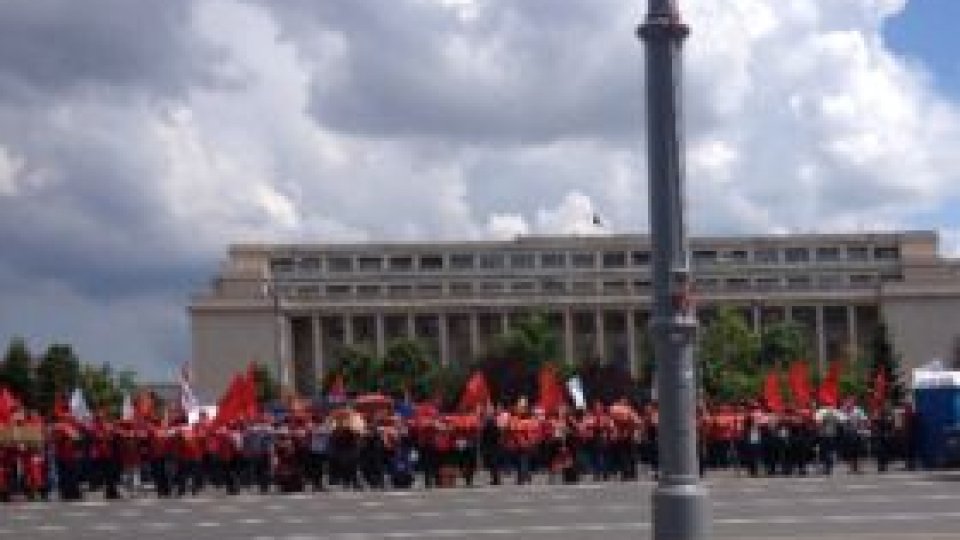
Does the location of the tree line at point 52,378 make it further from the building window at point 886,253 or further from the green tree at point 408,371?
the building window at point 886,253

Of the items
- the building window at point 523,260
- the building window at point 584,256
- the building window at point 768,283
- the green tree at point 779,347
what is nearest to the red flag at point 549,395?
the green tree at point 779,347

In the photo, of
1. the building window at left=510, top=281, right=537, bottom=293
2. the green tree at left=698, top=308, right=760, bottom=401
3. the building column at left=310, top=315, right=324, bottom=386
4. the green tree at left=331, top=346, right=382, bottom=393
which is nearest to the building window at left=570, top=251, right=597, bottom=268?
the building window at left=510, top=281, right=537, bottom=293

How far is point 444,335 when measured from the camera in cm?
16500

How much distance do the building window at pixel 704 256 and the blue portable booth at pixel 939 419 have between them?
132265 millimetres

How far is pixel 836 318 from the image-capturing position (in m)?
166

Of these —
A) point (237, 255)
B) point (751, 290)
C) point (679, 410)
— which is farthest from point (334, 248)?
point (679, 410)

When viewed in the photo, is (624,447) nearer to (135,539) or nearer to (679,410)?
(135,539)

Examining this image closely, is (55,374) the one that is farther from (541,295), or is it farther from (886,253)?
(886,253)

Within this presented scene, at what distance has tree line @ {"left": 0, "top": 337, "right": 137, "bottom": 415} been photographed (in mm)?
112938

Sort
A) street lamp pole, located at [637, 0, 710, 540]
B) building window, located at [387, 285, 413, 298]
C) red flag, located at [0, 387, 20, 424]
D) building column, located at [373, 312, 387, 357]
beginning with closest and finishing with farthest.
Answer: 1. street lamp pole, located at [637, 0, 710, 540]
2. red flag, located at [0, 387, 20, 424]
3. building column, located at [373, 312, 387, 357]
4. building window, located at [387, 285, 413, 298]

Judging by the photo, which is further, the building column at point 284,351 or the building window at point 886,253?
the building window at point 886,253

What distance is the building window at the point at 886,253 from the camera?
174m

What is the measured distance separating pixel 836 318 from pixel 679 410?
157 m

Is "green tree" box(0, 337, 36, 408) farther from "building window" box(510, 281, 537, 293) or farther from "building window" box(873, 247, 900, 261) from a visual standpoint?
"building window" box(873, 247, 900, 261)
